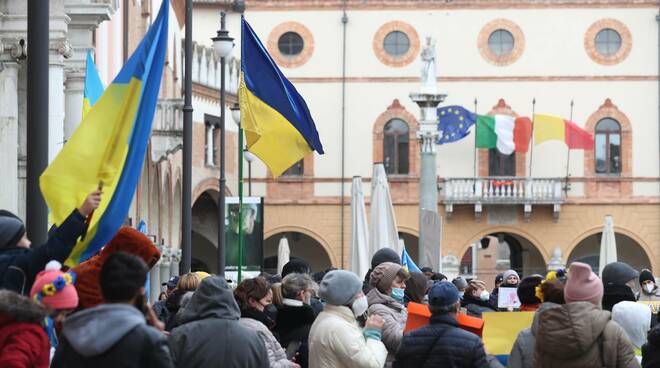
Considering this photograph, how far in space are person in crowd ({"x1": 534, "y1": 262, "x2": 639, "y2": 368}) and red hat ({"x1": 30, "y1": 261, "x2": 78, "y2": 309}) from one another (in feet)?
9.66

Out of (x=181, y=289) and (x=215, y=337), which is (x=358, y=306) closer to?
(x=215, y=337)

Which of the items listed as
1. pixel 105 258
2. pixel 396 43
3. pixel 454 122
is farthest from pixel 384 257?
pixel 396 43

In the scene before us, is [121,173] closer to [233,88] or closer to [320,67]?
[233,88]

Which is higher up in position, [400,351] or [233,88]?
[233,88]

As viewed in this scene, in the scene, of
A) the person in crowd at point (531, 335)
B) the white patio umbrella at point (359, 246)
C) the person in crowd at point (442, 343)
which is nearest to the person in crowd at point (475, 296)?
the person in crowd at point (531, 335)

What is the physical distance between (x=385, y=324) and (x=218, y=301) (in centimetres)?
237

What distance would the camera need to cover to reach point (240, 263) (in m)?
29.0

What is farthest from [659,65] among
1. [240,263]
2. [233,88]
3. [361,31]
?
[240,263]

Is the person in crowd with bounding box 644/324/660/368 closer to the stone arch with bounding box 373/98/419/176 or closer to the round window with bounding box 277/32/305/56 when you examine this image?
the stone arch with bounding box 373/98/419/176

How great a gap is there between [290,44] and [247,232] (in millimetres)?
24082

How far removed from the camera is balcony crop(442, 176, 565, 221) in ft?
177

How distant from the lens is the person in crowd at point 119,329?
7492 millimetres

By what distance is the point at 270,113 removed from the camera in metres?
18.7

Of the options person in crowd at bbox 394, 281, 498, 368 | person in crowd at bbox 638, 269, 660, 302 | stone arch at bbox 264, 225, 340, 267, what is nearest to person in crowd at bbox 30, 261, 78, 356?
person in crowd at bbox 394, 281, 498, 368
